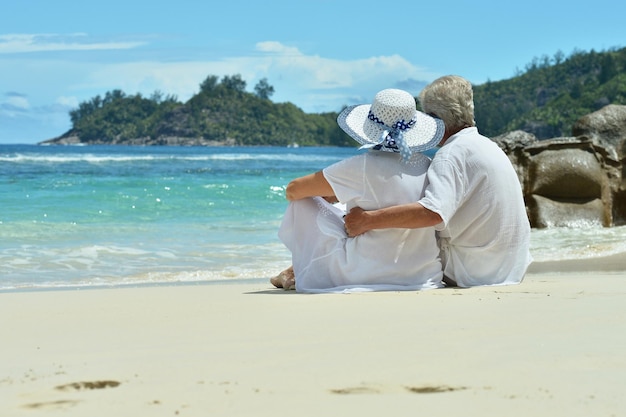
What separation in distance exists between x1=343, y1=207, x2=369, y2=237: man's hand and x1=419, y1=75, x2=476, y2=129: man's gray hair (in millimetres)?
679

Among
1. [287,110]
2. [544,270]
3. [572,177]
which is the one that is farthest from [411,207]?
[287,110]

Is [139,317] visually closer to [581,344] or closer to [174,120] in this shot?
[581,344]

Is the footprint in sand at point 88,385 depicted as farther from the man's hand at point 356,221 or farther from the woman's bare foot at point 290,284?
the woman's bare foot at point 290,284

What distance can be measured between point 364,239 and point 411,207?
374 millimetres

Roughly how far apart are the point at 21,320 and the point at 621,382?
2663mm

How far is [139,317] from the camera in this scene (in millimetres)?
4027

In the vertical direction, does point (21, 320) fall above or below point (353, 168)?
below

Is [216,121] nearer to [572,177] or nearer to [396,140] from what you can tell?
[572,177]

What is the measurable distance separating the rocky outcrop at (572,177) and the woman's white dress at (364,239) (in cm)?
641

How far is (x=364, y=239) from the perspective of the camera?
470cm

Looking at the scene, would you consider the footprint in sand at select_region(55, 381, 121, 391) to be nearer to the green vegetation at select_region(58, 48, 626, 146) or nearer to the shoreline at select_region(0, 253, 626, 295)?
the shoreline at select_region(0, 253, 626, 295)

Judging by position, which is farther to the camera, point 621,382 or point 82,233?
point 82,233

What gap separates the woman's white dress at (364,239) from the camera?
4.57 meters

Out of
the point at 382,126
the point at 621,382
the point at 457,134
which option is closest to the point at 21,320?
the point at 382,126
